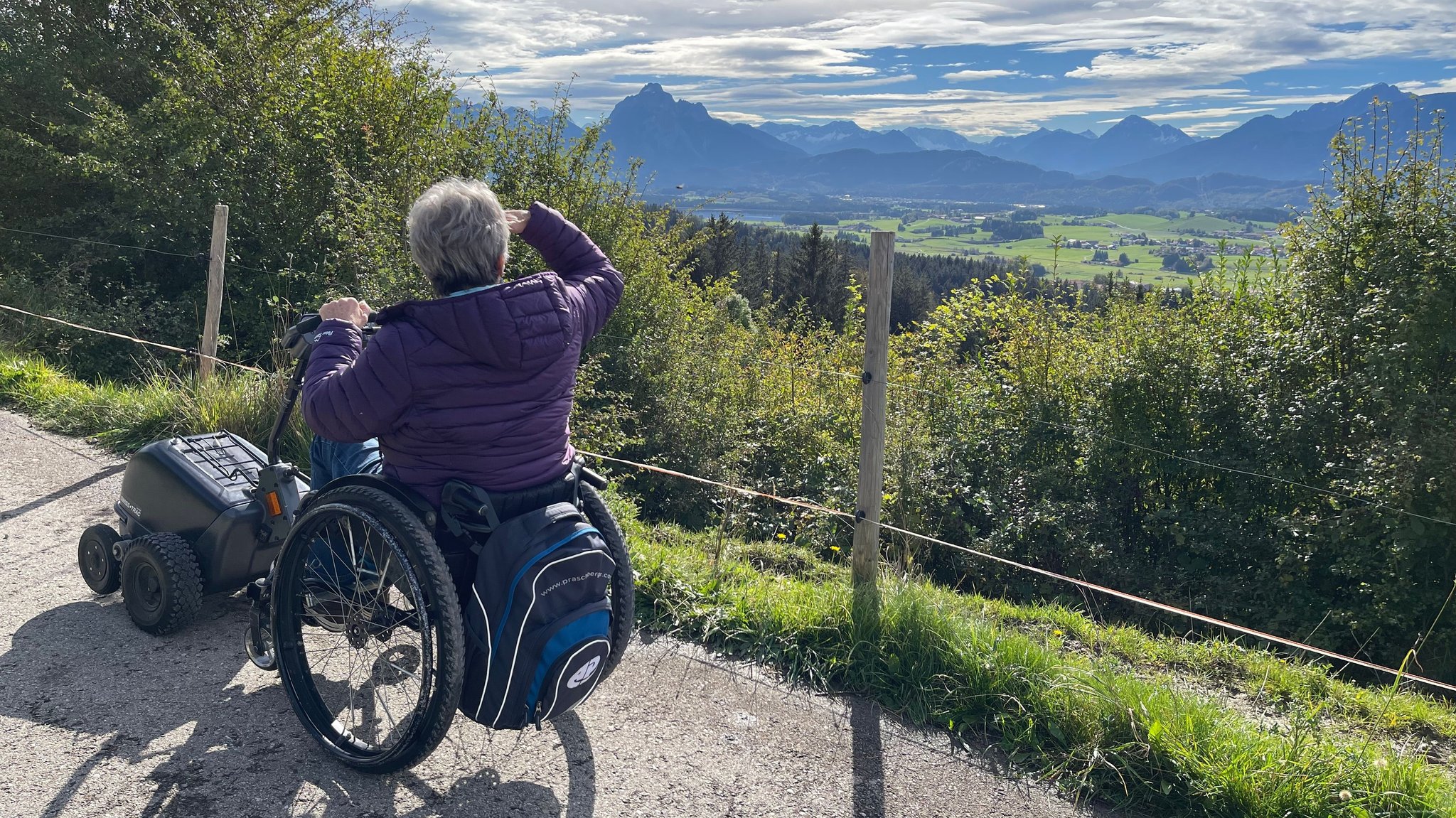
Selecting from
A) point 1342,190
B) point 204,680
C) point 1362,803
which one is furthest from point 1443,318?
point 204,680

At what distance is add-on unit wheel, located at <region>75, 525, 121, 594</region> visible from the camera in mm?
3648

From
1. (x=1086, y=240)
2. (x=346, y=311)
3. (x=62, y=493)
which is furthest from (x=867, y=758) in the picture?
(x=1086, y=240)

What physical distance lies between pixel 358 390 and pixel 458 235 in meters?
0.52

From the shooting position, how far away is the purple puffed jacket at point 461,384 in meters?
2.42

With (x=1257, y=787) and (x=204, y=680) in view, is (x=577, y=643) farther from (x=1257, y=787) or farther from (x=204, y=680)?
(x=1257, y=787)

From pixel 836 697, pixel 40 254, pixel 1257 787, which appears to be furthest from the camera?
pixel 40 254

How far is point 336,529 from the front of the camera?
2791mm

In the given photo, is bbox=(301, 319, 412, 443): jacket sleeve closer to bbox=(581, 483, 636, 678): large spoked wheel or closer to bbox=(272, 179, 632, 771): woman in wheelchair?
bbox=(272, 179, 632, 771): woman in wheelchair

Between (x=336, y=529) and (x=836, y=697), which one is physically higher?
(x=336, y=529)

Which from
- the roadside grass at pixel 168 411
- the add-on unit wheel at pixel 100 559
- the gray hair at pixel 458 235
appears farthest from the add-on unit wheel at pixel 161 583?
the roadside grass at pixel 168 411

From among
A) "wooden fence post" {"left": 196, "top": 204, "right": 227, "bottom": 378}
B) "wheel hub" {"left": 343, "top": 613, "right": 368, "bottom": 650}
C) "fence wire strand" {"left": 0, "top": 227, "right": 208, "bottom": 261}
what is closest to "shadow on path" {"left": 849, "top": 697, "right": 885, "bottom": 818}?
"wheel hub" {"left": 343, "top": 613, "right": 368, "bottom": 650}

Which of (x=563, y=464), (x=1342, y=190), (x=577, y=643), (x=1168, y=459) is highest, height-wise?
(x=1342, y=190)

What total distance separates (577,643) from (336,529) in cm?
91

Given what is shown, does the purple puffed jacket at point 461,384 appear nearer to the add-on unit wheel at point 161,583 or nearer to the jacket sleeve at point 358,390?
the jacket sleeve at point 358,390
